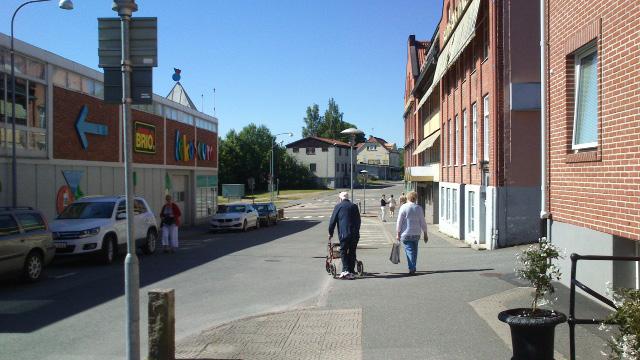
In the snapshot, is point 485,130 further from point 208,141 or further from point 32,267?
point 208,141

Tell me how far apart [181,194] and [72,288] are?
25.5 m

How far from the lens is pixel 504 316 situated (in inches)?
232

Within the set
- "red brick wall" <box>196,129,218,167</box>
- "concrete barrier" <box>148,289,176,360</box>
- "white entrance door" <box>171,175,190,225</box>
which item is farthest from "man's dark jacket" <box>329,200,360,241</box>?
"red brick wall" <box>196,129,218,167</box>

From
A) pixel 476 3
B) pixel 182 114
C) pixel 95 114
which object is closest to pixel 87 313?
pixel 476 3

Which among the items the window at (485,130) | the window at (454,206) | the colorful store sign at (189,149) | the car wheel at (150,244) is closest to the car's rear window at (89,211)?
the car wheel at (150,244)

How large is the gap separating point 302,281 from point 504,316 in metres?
7.38

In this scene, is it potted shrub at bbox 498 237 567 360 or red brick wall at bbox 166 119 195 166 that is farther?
A: red brick wall at bbox 166 119 195 166

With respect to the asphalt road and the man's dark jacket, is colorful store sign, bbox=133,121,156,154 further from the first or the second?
the man's dark jacket

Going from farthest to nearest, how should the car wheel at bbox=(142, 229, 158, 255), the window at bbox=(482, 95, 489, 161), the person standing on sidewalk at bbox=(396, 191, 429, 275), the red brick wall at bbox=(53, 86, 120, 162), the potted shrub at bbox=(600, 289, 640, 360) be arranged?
the red brick wall at bbox=(53, 86, 120, 162) → the window at bbox=(482, 95, 489, 161) → the car wheel at bbox=(142, 229, 158, 255) → the person standing on sidewalk at bbox=(396, 191, 429, 275) → the potted shrub at bbox=(600, 289, 640, 360)

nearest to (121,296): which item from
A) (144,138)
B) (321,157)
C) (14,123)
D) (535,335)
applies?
(535,335)

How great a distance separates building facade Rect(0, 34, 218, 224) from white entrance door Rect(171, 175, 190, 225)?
17.8 inches

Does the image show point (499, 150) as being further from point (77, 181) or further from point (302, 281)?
point (77, 181)

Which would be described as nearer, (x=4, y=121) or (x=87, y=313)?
(x=87, y=313)

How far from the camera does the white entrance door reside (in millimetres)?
36031
